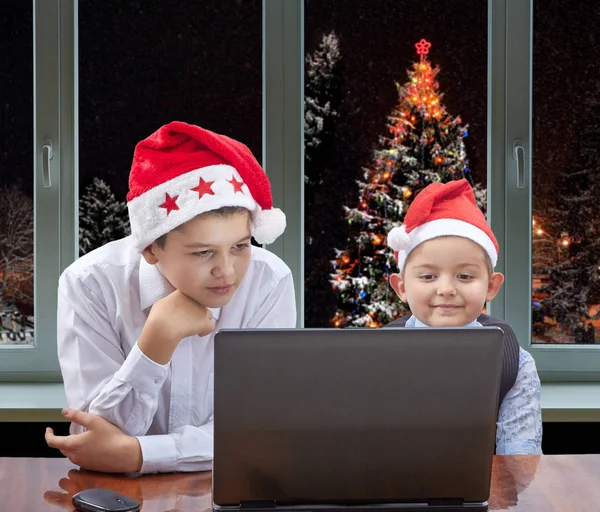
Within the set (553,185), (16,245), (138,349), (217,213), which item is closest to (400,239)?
(217,213)

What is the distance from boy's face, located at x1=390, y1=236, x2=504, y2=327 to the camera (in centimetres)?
157

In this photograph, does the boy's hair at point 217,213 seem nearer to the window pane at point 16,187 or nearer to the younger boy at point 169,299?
the younger boy at point 169,299

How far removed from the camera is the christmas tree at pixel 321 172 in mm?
2715

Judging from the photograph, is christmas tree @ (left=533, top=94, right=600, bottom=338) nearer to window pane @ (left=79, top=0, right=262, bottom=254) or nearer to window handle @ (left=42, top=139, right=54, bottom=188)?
window pane @ (left=79, top=0, right=262, bottom=254)

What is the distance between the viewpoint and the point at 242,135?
8.92 feet

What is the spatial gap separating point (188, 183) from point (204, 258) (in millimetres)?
159

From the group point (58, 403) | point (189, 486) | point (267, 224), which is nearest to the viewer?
point (189, 486)

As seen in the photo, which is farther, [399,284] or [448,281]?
[399,284]

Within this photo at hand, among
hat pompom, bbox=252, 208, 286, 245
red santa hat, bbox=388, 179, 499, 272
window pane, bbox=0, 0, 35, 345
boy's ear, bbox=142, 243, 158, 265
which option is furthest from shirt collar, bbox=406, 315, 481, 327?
window pane, bbox=0, 0, 35, 345

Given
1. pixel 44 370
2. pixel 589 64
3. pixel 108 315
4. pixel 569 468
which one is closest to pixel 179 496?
pixel 108 315

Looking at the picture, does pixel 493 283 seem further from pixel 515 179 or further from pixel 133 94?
pixel 133 94

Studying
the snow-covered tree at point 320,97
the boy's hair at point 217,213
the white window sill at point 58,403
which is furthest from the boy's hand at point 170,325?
the snow-covered tree at point 320,97

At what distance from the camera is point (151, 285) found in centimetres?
149

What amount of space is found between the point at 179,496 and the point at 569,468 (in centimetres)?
69
